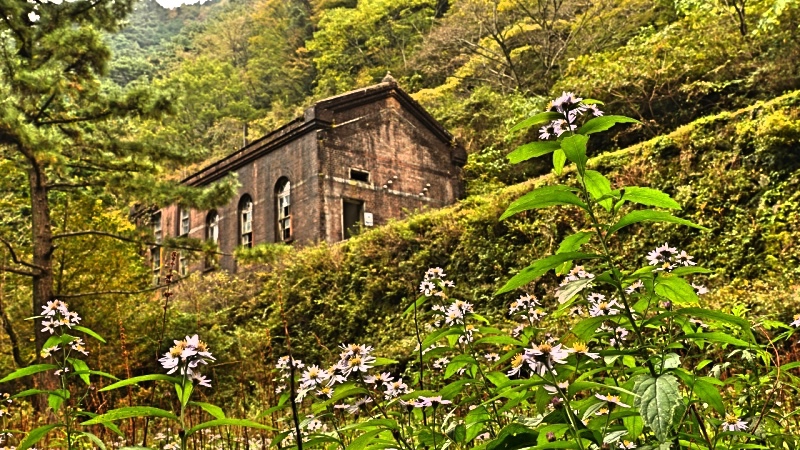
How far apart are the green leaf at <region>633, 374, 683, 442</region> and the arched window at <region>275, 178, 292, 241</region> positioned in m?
18.9

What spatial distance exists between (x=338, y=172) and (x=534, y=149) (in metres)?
18.2

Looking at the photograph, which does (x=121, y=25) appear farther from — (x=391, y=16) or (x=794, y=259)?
(x=391, y=16)

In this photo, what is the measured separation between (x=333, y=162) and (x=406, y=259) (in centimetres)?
596

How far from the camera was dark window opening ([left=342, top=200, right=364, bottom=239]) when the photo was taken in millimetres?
19578

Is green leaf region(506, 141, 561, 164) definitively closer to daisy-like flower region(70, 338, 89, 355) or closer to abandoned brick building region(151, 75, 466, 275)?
daisy-like flower region(70, 338, 89, 355)

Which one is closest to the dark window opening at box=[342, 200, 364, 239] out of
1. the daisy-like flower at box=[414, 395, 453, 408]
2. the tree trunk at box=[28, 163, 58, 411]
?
the tree trunk at box=[28, 163, 58, 411]

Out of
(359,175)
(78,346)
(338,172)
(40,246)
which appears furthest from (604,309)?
(359,175)

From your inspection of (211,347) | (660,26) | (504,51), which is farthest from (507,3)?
(211,347)

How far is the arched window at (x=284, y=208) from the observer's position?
2020 centimetres

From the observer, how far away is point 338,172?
64.8 feet

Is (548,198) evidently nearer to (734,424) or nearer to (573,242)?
(573,242)

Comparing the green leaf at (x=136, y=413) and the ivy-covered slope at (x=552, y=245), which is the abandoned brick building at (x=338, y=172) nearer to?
the ivy-covered slope at (x=552, y=245)

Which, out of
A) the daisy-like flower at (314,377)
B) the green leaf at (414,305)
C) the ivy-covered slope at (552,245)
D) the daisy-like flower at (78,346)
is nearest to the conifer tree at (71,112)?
the ivy-covered slope at (552,245)

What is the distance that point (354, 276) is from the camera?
1503 cm
